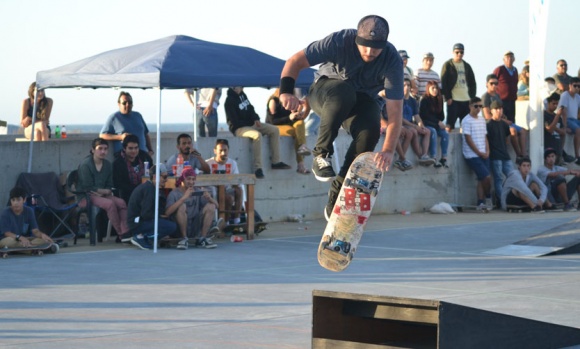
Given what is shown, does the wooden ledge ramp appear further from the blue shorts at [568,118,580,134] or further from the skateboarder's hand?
the blue shorts at [568,118,580,134]

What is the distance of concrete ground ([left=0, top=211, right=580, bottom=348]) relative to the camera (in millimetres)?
8047

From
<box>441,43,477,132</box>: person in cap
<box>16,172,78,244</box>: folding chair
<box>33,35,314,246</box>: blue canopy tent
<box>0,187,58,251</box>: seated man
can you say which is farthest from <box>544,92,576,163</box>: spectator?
<box>0,187,58,251</box>: seated man

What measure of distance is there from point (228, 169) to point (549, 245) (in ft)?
15.4

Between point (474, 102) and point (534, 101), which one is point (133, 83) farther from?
point (534, 101)

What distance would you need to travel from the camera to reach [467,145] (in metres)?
20.7

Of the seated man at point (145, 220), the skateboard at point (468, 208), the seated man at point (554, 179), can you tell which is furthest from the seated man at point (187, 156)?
the seated man at point (554, 179)

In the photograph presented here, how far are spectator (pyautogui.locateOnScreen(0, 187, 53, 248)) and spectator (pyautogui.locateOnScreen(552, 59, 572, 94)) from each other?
13634mm

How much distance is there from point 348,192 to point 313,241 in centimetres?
681

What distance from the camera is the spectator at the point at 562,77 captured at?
22.9 meters

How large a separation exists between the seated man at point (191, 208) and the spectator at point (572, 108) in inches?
425

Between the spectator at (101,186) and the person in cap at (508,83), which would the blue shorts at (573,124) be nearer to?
the person in cap at (508,83)

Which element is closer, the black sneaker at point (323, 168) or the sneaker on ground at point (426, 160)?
the black sneaker at point (323, 168)

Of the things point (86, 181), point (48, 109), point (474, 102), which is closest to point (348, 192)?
point (86, 181)

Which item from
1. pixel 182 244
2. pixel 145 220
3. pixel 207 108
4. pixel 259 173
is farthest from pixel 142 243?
pixel 207 108
